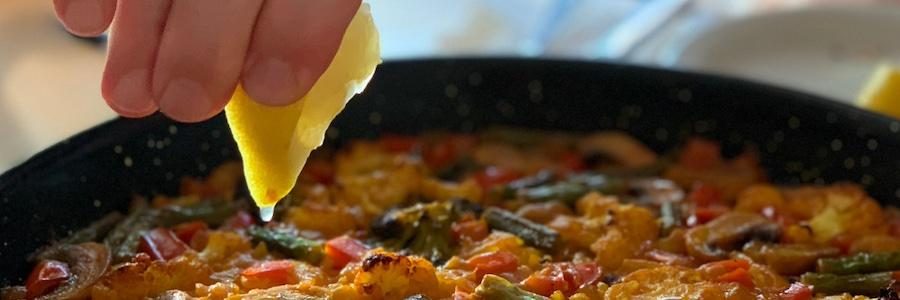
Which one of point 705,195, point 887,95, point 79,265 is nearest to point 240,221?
point 79,265

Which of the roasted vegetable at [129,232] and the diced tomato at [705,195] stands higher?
the diced tomato at [705,195]

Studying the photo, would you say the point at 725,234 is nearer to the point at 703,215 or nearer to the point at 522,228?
the point at 703,215

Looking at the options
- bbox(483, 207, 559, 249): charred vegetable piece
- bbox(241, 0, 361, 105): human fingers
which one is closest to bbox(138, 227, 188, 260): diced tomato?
bbox(483, 207, 559, 249): charred vegetable piece

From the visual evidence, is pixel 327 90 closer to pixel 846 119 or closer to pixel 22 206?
pixel 22 206

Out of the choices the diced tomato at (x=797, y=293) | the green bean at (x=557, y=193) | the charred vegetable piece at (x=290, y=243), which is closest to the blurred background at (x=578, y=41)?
the green bean at (x=557, y=193)

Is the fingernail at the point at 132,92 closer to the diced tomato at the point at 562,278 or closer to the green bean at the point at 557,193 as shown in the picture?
the diced tomato at the point at 562,278

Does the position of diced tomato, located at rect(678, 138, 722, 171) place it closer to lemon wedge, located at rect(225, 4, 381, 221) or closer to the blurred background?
the blurred background

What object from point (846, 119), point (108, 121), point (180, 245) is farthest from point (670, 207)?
point (108, 121)
